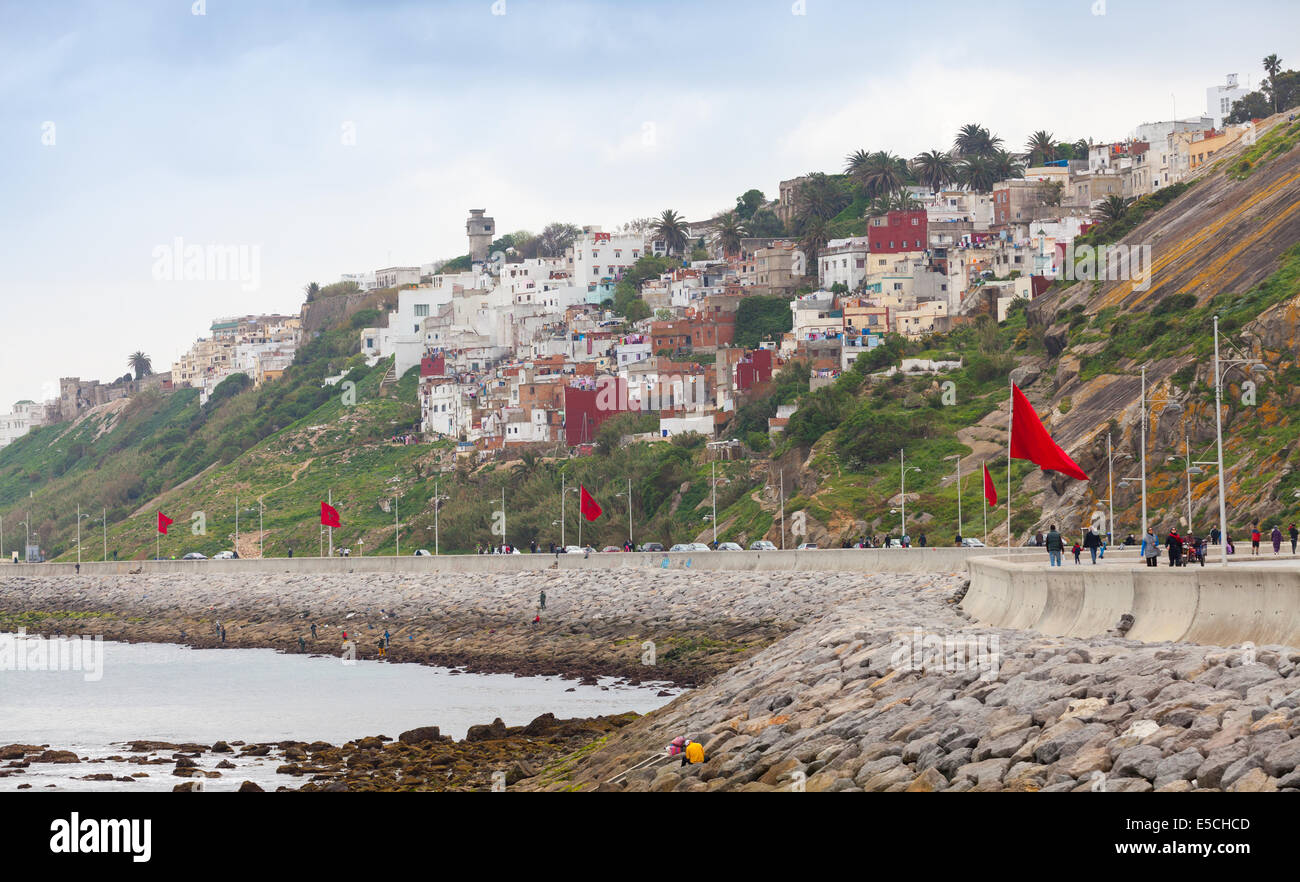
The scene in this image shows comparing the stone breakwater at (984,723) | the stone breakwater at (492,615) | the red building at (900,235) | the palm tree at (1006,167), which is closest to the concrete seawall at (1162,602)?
the stone breakwater at (984,723)

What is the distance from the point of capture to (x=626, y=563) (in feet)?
217

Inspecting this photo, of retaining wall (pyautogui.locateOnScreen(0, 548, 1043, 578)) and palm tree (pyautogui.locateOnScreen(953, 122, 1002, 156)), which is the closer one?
retaining wall (pyautogui.locateOnScreen(0, 548, 1043, 578))

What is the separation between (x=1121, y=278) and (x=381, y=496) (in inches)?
2254

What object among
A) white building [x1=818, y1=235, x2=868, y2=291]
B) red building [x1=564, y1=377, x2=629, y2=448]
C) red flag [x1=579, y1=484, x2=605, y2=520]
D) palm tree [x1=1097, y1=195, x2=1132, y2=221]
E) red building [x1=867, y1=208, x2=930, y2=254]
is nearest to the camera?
red flag [x1=579, y1=484, x2=605, y2=520]

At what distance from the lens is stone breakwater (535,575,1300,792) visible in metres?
16.1

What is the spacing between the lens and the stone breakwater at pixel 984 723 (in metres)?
16.1

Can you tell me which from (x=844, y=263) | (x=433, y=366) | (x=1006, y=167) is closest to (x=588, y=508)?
(x=844, y=263)

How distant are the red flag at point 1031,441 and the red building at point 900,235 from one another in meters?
A: 108

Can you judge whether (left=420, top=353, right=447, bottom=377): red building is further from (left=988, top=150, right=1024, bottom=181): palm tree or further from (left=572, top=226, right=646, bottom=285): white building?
(left=988, top=150, right=1024, bottom=181): palm tree

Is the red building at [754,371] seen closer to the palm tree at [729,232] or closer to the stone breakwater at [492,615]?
the stone breakwater at [492,615]

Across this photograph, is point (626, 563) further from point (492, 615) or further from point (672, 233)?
point (672, 233)

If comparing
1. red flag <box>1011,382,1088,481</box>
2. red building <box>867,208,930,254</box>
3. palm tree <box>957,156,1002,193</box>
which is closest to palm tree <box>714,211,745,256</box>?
palm tree <box>957,156,1002,193</box>

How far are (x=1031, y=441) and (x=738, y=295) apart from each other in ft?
379

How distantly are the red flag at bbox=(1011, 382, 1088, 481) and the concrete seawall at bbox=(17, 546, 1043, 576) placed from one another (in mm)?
17972
